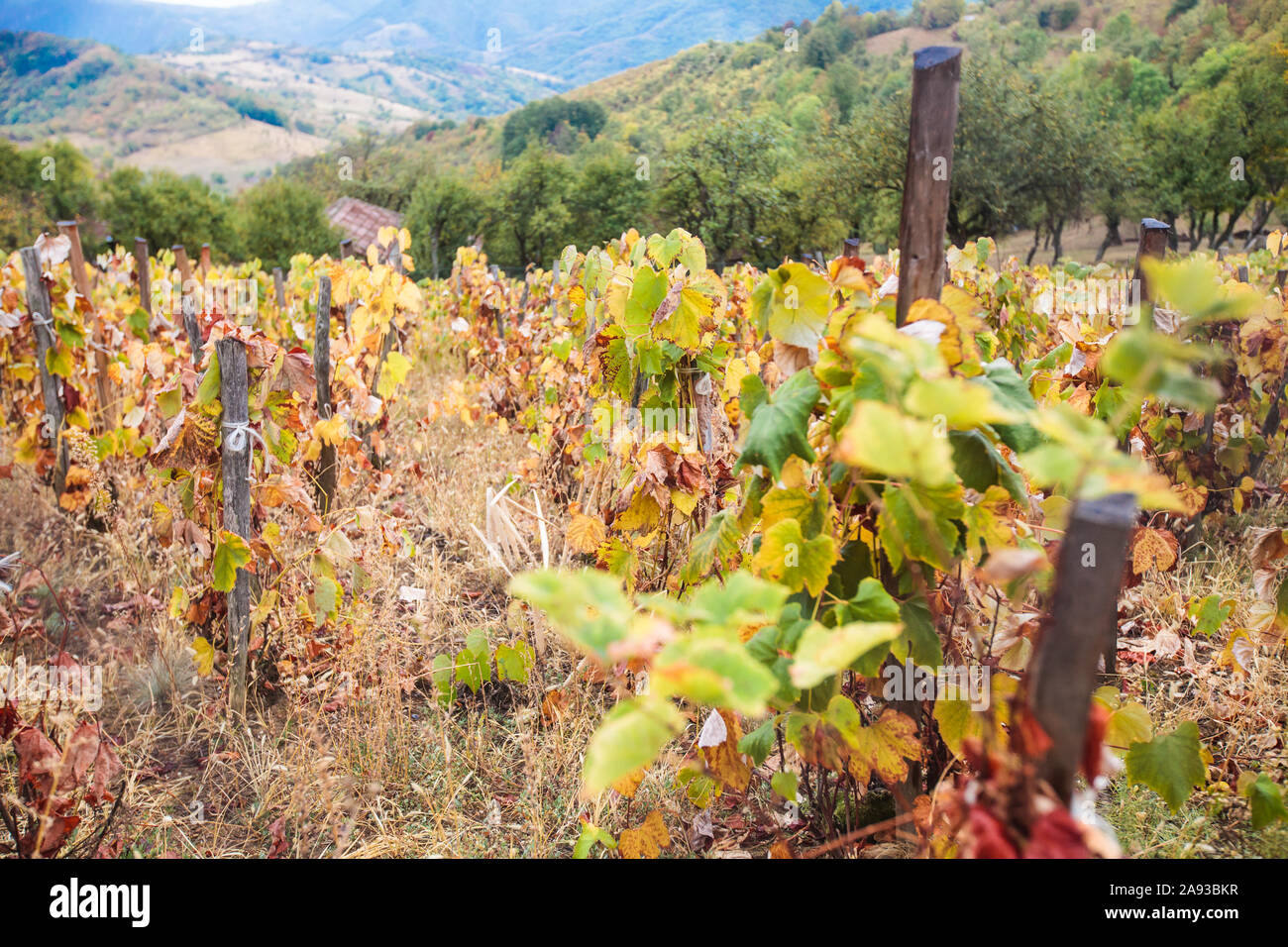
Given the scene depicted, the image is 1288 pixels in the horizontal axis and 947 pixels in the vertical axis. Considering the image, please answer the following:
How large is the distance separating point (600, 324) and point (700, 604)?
2681 mm

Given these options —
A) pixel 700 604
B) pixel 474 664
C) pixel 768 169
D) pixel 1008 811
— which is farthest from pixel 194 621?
pixel 768 169

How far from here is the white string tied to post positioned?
88.3 inches

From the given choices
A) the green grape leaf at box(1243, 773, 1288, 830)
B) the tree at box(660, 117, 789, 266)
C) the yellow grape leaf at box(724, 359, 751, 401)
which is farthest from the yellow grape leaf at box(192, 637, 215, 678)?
the tree at box(660, 117, 789, 266)

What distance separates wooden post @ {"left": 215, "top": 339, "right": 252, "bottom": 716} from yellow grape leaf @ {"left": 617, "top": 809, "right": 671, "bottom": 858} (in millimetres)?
1407

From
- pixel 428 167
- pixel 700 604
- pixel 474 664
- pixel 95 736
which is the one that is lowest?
pixel 474 664

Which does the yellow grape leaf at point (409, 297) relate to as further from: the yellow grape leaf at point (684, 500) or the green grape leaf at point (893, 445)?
Result: the green grape leaf at point (893, 445)

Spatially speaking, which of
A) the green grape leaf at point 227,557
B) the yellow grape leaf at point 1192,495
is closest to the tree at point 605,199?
the yellow grape leaf at point 1192,495

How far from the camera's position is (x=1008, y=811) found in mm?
753

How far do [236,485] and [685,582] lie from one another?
1.35 meters

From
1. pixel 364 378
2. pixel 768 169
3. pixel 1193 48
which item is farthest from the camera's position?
pixel 1193 48

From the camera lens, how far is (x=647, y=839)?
1.76 meters

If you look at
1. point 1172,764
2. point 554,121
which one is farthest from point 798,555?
point 554,121

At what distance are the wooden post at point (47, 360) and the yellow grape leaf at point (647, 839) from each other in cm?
345

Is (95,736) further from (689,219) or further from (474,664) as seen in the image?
(689,219)
